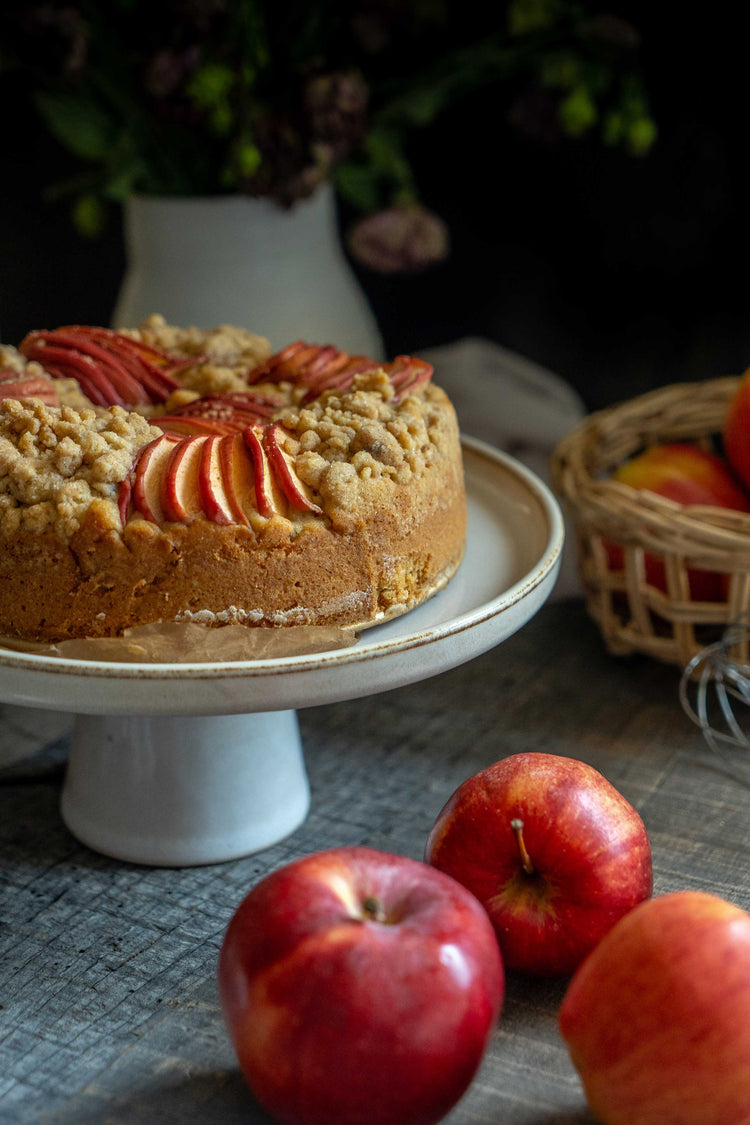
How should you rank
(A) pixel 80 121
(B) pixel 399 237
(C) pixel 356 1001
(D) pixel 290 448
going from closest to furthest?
(C) pixel 356 1001
(D) pixel 290 448
(A) pixel 80 121
(B) pixel 399 237

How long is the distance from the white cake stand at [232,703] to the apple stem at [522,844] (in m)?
0.14

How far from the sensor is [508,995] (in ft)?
2.71

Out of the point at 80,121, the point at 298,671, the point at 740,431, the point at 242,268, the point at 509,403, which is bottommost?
the point at 509,403

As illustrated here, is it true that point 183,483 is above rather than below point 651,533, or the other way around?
above

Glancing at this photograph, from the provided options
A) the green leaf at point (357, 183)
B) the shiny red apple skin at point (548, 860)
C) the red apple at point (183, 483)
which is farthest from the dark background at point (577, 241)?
the shiny red apple skin at point (548, 860)

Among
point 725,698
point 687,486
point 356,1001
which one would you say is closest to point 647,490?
point 687,486

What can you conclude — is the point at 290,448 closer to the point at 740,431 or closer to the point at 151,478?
the point at 151,478

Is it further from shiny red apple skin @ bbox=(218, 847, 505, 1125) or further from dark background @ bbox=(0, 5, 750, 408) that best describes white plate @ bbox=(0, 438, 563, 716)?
dark background @ bbox=(0, 5, 750, 408)

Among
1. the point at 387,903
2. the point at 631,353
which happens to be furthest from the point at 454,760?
the point at 631,353

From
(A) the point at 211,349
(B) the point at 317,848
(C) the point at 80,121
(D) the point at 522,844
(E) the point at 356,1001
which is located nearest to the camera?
(E) the point at 356,1001

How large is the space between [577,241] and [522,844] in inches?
47.3

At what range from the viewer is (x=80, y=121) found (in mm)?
1430

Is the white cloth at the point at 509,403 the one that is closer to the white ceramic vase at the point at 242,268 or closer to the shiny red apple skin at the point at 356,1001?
the white ceramic vase at the point at 242,268

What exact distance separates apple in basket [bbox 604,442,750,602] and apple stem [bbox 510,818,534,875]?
0.55m
